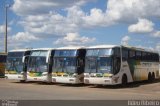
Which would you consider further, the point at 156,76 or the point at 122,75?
the point at 156,76

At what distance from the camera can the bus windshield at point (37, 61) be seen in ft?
111

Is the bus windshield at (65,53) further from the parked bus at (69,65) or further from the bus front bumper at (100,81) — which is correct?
the bus front bumper at (100,81)

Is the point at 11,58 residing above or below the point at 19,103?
above

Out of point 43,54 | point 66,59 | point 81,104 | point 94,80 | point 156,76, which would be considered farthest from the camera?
point 156,76

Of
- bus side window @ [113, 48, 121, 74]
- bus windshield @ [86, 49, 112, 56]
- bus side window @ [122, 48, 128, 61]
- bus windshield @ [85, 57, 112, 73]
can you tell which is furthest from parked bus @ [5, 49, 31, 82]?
bus side window @ [113, 48, 121, 74]

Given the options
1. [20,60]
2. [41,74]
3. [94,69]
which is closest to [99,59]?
[94,69]

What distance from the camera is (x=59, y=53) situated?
108ft

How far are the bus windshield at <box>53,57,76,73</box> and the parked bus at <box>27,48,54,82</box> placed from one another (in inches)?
40.1

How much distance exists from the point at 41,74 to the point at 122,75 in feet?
22.5

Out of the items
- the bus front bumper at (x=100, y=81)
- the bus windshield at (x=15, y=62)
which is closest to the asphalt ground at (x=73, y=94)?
the bus front bumper at (x=100, y=81)

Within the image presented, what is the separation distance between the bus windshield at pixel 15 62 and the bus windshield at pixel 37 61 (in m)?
1.09

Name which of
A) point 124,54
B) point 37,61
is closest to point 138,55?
point 124,54

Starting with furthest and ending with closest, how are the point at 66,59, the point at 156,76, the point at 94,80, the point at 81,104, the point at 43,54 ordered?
the point at 156,76 < the point at 43,54 < the point at 66,59 < the point at 94,80 < the point at 81,104

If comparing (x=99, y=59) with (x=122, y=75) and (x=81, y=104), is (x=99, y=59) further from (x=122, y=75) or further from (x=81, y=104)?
(x=81, y=104)
